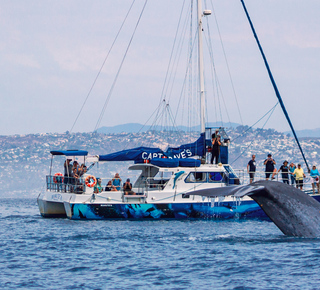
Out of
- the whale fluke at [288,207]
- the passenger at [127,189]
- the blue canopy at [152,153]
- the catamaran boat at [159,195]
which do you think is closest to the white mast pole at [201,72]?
the blue canopy at [152,153]

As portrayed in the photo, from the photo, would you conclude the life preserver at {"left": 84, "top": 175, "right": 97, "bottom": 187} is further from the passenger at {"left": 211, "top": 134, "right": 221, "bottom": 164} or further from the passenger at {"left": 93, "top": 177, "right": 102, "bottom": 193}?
the passenger at {"left": 211, "top": 134, "right": 221, "bottom": 164}

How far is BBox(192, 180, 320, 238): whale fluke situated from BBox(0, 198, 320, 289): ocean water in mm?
694

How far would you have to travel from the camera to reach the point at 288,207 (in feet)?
58.2

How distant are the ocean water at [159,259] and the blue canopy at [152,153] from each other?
7.70 m

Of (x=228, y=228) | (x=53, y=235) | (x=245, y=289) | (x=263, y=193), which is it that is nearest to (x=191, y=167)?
(x=228, y=228)

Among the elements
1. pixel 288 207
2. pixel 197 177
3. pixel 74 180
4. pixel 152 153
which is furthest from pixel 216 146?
pixel 288 207

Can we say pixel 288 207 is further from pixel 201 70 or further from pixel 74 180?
pixel 201 70

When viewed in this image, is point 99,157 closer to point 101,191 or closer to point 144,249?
point 101,191

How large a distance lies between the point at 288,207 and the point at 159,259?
13.0 feet

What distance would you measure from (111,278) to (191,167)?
55.3 feet

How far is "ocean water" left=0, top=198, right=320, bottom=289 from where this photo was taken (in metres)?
15.6

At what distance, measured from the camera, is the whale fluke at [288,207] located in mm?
17391

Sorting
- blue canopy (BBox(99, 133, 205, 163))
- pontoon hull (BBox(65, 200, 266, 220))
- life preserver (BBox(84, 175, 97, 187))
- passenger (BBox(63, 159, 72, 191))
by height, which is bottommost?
pontoon hull (BBox(65, 200, 266, 220))

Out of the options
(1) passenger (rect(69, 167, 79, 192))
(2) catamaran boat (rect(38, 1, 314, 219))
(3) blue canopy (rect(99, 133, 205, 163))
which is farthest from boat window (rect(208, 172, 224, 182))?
(1) passenger (rect(69, 167, 79, 192))
